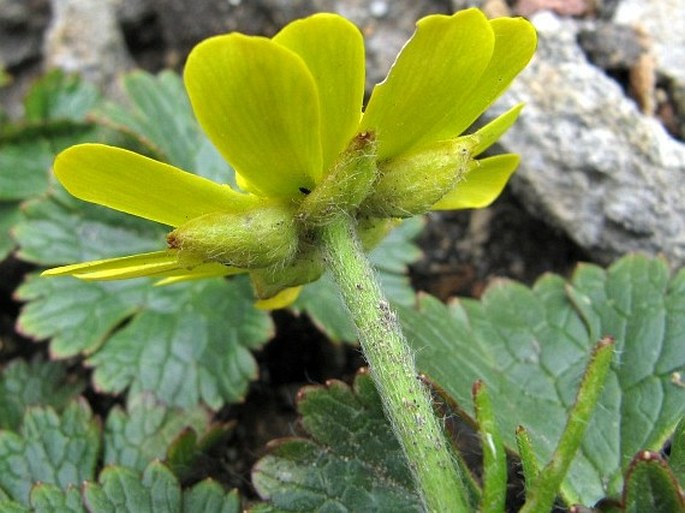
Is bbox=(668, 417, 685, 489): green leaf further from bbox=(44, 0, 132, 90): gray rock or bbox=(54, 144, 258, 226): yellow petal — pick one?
bbox=(44, 0, 132, 90): gray rock

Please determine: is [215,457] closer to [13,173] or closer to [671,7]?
[13,173]

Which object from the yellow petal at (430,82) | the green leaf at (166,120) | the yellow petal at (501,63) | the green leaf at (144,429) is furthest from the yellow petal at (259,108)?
the green leaf at (166,120)

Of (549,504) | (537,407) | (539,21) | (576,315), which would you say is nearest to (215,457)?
(537,407)

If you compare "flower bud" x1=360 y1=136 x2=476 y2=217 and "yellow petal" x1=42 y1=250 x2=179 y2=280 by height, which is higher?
"flower bud" x1=360 y1=136 x2=476 y2=217

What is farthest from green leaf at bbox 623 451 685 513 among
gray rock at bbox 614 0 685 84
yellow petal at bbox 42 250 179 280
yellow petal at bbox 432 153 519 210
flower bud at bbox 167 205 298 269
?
gray rock at bbox 614 0 685 84

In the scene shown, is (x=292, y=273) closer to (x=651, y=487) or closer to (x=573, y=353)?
(x=651, y=487)

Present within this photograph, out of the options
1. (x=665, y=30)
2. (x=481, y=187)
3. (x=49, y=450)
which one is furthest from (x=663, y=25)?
(x=49, y=450)
